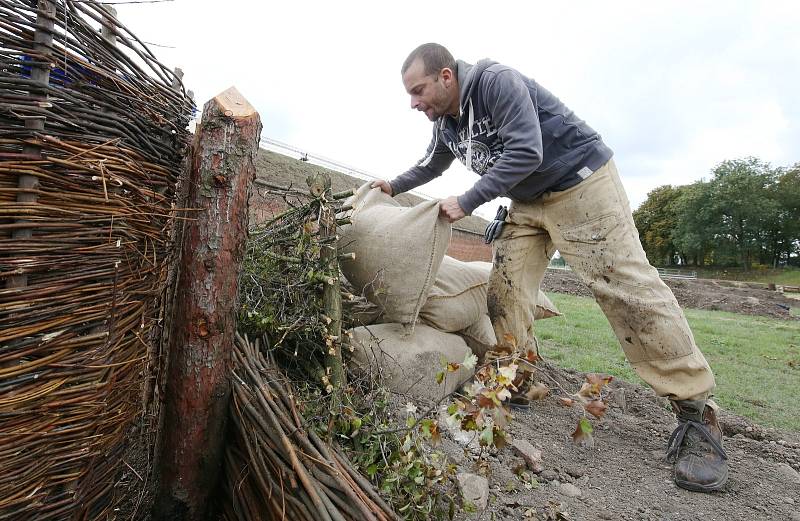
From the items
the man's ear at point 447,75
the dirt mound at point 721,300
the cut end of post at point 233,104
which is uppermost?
the man's ear at point 447,75

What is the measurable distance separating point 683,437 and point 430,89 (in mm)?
2224

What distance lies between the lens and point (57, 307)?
→ 1.11 meters

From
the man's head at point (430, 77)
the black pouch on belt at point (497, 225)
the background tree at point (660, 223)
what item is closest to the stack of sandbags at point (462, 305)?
the black pouch on belt at point (497, 225)

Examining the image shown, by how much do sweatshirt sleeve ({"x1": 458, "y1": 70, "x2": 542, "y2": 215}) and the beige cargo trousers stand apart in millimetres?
446

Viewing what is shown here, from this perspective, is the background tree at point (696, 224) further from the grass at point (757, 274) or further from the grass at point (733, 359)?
the grass at point (733, 359)

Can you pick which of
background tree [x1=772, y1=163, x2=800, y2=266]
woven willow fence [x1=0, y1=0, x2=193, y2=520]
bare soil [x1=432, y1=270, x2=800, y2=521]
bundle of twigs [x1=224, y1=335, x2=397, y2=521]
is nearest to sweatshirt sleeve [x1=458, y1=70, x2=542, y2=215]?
bare soil [x1=432, y1=270, x2=800, y2=521]

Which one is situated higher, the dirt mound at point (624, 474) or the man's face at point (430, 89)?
the man's face at point (430, 89)

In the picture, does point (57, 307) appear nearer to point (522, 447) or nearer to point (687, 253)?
point (522, 447)

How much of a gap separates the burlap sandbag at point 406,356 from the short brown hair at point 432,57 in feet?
4.42

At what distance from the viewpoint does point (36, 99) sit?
1027 mm

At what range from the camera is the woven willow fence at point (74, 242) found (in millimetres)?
1021

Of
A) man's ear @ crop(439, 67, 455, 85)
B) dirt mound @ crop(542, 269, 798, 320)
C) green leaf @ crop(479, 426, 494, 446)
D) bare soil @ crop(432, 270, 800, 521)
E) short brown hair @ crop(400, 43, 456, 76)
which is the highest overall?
short brown hair @ crop(400, 43, 456, 76)

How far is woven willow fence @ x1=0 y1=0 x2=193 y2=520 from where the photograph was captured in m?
1.02

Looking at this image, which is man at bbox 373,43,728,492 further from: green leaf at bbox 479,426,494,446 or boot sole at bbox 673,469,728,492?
green leaf at bbox 479,426,494,446
